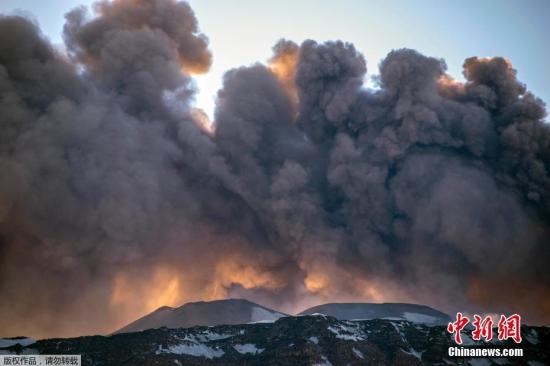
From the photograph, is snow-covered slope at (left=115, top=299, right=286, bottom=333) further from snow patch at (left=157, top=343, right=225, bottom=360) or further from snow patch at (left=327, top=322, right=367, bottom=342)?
snow patch at (left=157, top=343, right=225, bottom=360)

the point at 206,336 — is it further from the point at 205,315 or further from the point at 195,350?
the point at 205,315

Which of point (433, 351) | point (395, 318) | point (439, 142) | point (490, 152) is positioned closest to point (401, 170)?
point (439, 142)

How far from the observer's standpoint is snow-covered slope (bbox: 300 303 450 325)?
226 feet

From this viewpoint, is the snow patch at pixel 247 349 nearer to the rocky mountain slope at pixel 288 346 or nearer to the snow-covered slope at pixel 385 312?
the rocky mountain slope at pixel 288 346

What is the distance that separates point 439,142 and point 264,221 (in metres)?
24.5

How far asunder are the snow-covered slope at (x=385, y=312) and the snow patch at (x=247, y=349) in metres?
16.7

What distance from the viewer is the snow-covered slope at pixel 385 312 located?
69.0m

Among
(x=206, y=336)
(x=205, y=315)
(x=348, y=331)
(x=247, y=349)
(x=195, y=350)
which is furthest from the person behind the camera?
(x=205, y=315)

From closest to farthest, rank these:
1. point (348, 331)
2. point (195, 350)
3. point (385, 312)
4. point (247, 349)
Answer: point (195, 350)
point (247, 349)
point (348, 331)
point (385, 312)

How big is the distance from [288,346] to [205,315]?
18275 millimetres

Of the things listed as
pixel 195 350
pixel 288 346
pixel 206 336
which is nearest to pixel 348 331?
pixel 288 346

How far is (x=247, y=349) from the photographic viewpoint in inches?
2185

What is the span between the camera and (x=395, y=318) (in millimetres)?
68812

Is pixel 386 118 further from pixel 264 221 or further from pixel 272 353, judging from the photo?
pixel 272 353
